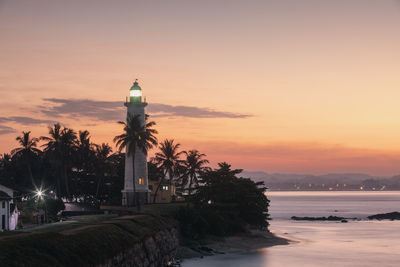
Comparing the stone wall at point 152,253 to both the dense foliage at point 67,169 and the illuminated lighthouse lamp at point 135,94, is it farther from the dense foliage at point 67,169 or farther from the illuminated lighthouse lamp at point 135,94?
the dense foliage at point 67,169

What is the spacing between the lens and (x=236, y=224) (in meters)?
78.4

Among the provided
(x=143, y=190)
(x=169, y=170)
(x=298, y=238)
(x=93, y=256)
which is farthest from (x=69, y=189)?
(x=93, y=256)

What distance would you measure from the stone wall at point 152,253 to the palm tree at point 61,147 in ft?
130

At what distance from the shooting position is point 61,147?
9506cm

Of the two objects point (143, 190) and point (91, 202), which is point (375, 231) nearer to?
point (143, 190)

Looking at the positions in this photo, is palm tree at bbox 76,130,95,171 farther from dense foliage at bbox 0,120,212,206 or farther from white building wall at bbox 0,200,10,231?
white building wall at bbox 0,200,10,231

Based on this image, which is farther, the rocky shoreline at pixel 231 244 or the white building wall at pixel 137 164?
the white building wall at pixel 137 164

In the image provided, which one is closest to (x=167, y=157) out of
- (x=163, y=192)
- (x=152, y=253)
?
(x=163, y=192)

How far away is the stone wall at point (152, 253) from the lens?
37978 millimetres

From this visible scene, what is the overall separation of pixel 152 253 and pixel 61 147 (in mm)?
52695

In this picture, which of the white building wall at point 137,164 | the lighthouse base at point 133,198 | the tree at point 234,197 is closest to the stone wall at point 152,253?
the lighthouse base at point 133,198

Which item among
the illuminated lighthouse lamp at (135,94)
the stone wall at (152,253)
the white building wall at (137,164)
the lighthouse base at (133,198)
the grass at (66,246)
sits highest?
the illuminated lighthouse lamp at (135,94)

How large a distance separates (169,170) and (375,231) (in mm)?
41965

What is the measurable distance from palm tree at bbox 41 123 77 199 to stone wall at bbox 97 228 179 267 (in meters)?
39.7
